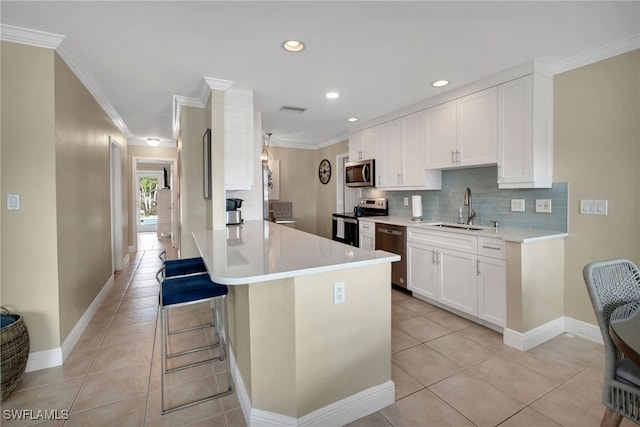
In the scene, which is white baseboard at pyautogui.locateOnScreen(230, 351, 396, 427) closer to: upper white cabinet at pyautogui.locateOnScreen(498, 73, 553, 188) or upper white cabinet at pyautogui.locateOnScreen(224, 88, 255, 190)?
upper white cabinet at pyautogui.locateOnScreen(224, 88, 255, 190)

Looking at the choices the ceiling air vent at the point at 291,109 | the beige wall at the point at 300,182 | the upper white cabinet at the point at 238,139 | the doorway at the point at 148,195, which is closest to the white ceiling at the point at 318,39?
the upper white cabinet at the point at 238,139

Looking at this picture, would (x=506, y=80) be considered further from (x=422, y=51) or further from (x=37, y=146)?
(x=37, y=146)

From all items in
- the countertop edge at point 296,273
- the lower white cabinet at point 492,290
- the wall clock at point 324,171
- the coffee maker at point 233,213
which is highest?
the wall clock at point 324,171

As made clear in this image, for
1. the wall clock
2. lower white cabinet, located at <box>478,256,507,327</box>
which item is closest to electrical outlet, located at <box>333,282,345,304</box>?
lower white cabinet, located at <box>478,256,507,327</box>

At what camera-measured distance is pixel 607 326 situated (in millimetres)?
1324

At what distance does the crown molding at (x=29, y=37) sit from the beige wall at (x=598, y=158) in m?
3.91

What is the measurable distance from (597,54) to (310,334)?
298 centimetres

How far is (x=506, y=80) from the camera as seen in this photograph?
2.76 metres

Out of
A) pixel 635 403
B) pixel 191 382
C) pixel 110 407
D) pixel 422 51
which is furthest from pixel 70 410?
pixel 422 51

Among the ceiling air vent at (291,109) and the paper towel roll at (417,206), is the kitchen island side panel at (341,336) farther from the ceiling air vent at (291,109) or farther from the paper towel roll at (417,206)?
the ceiling air vent at (291,109)

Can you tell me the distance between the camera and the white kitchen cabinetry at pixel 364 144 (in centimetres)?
443

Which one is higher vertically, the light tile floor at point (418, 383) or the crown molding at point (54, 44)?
the crown molding at point (54, 44)

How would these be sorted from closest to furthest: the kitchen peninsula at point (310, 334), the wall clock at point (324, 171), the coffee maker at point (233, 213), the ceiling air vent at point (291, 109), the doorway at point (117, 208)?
1. the kitchen peninsula at point (310, 334)
2. the coffee maker at point (233, 213)
3. the ceiling air vent at point (291, 109)
4. the doorway at point (117, 208)
5. the wall clock at point (324, 171)

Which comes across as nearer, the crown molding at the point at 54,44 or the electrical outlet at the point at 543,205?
the crown molding at the point at 54,44
